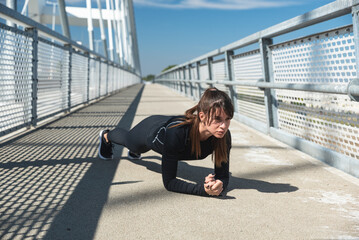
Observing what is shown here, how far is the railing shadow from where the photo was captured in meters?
1.71

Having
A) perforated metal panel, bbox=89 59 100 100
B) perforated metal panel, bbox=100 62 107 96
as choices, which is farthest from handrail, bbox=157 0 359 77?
perforated metal panel, bbox=100 62 107 96

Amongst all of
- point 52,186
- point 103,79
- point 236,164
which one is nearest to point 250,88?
point 236,164

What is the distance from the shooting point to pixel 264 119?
15.0 feet

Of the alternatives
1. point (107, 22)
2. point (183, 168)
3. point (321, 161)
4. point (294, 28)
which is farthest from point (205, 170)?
point (107, 22)

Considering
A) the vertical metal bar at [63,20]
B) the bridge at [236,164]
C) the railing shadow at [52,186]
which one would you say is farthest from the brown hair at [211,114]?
the vertical metal bar at [63,20]

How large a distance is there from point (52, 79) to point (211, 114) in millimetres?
4704

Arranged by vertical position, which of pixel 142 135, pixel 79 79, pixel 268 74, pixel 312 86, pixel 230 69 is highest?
pixel 79 79

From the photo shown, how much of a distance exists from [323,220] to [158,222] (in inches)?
33.1

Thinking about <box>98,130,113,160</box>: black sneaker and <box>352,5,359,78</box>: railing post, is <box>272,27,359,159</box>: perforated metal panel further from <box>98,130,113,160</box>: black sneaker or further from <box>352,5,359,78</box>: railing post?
<box>98,130,113,160</box>: black sneaker

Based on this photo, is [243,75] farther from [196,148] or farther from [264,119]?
[196,148]

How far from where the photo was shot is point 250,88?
498cm

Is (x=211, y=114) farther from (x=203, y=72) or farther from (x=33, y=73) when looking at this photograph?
(x=203, y=72)

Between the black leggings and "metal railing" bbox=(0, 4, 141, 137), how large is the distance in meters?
1.78

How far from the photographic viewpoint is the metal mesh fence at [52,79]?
5276 millimetres
